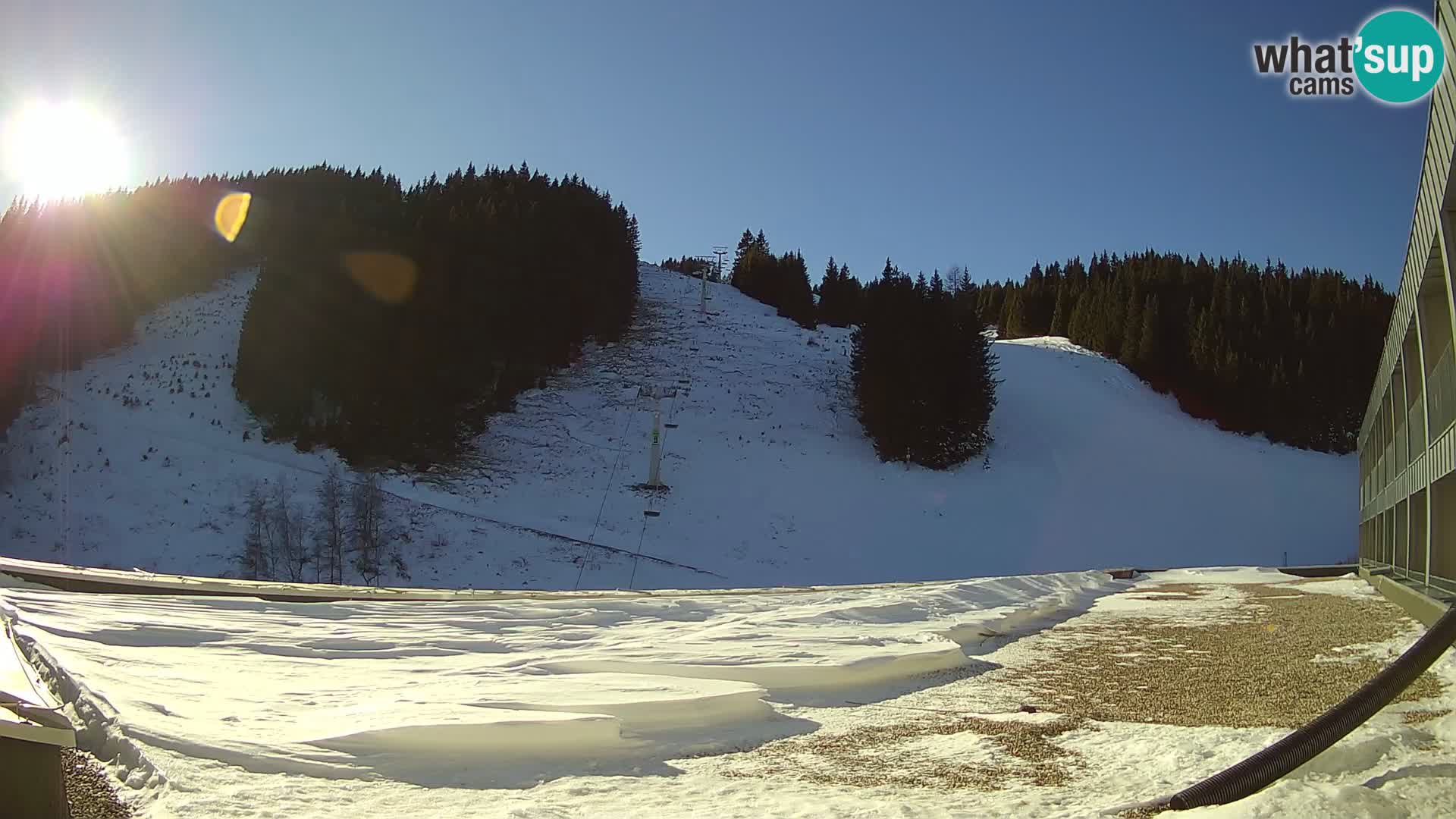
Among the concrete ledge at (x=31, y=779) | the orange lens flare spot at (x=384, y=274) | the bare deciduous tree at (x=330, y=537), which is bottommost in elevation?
the bare deciduous tree at (x=330, y=537)

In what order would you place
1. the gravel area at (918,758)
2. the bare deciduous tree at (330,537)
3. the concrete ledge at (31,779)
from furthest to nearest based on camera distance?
the bare deciduous tree at (330,537) < the gravel area at (918,758) < the concrete ledge at (31,779)

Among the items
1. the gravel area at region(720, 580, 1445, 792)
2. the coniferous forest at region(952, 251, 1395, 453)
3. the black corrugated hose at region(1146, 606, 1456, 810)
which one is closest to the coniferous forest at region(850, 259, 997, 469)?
the coniferous forest at region(952, 251, 1395, 453)

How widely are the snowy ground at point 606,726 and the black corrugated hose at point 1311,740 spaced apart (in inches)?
2.3

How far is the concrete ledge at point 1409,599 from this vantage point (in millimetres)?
7730

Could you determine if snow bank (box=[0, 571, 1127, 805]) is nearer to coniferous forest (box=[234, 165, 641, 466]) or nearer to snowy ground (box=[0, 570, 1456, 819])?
snowy ground (box=[0, 570, 1456, 819])

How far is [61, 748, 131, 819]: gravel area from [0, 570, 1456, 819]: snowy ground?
6cm

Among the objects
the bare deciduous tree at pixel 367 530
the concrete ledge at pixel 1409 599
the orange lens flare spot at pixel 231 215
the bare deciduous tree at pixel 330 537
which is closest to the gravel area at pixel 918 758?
the concrete ledge at pixel 1409 599

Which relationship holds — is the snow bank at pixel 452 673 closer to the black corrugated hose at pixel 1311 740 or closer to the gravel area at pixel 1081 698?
the gravel area at pixel 1081 698

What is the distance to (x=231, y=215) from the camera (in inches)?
1704

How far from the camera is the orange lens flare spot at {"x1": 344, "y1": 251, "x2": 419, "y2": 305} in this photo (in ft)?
92.6

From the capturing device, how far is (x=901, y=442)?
29.6 meters

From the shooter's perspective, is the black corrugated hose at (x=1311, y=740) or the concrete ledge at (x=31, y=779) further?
the black corrugated hose at (x=1311, y=740)

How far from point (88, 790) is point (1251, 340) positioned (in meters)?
42.4

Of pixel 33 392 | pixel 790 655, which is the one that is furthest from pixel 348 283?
pixel 790 655
